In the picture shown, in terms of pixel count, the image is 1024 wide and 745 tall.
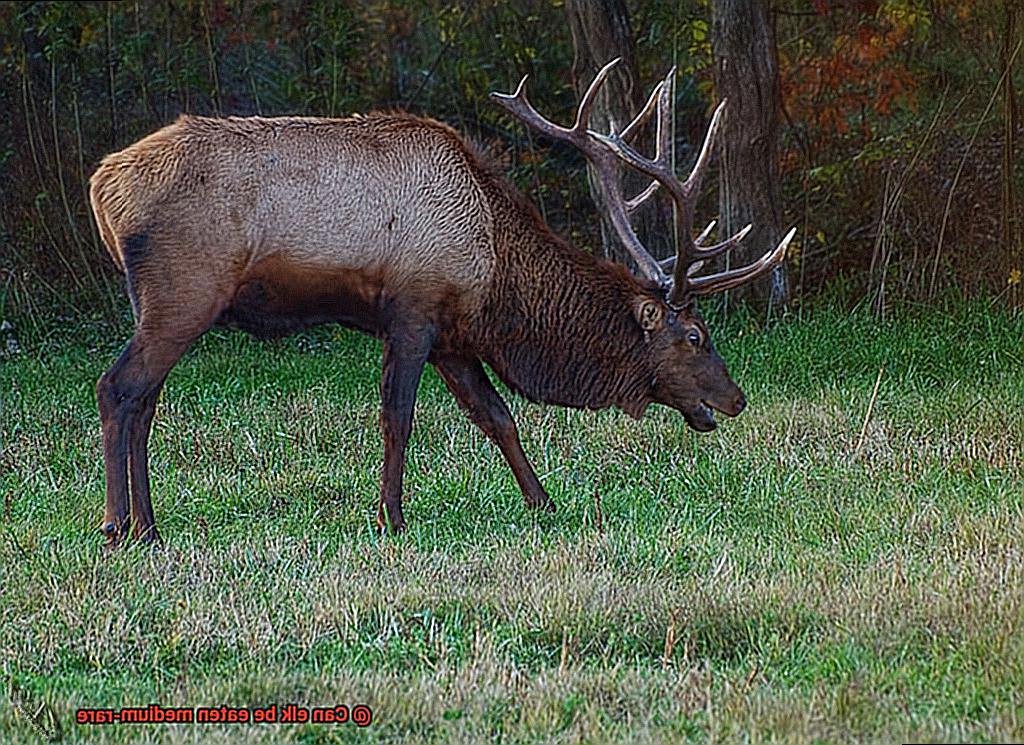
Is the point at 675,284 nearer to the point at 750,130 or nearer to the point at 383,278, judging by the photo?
the point at 383,278

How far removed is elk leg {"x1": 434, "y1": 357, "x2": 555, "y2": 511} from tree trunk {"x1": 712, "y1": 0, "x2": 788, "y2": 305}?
4.13 meters

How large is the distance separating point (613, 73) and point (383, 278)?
5000 mm

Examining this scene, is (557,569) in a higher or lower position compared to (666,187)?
lower

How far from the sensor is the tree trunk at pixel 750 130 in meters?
11.5

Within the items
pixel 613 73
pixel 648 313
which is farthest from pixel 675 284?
pixel 613 73

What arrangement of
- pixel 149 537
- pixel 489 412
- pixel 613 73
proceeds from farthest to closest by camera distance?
1. pixel 613 73
2. pixel 489 412
3. pixel 149 537

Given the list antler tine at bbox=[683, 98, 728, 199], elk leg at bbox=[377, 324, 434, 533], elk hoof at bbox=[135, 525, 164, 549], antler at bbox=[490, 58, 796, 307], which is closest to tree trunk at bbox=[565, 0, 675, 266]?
antler at bbox=[490, 58, 796, 307]

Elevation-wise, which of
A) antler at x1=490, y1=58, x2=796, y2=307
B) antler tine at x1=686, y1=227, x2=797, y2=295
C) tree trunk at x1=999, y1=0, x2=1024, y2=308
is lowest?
tree trunk at x1=999, y1=0, x2=1024, y2=308

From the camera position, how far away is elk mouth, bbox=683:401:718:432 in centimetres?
766

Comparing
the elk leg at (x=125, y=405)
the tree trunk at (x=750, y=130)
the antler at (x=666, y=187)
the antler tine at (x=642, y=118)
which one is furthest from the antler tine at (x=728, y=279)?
the tree trunk at (x=750, y=130)

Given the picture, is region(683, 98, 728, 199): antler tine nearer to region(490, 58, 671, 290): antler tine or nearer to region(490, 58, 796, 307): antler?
region(490, 58, 796, 307): antler

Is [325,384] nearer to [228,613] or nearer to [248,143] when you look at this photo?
[248,143]

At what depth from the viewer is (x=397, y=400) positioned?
23.8ft

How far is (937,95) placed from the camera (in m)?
13.5
